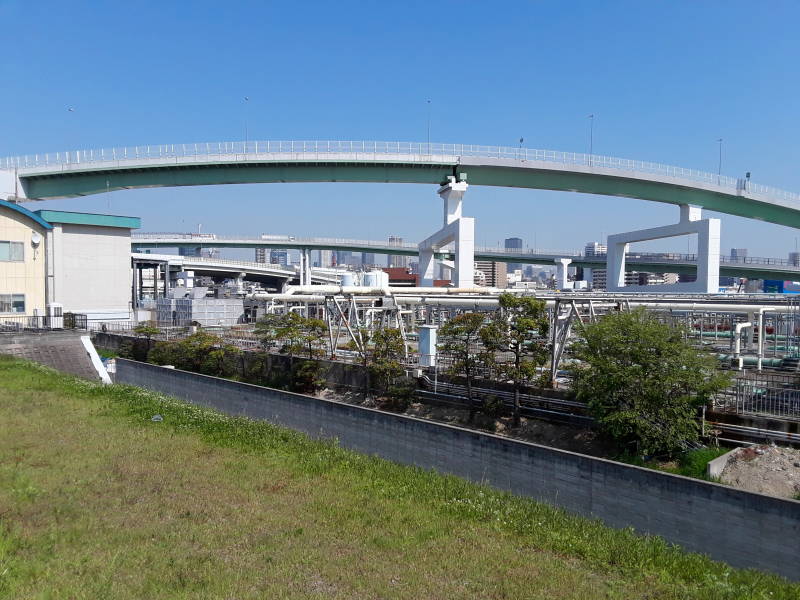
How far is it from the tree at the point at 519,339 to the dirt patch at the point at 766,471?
484cm

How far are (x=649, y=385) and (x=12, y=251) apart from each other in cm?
2960

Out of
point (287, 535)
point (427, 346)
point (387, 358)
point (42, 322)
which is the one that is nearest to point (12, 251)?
point (42, 322)

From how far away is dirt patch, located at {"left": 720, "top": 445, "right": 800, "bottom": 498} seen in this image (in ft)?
31.9

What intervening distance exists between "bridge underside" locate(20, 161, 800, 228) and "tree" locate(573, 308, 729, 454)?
23.0 metres

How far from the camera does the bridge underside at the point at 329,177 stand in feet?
110

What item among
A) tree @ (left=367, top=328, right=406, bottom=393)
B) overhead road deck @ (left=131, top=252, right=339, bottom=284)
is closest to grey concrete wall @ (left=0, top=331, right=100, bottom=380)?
tree @ (left=367, top=328, right=406, bottom=393)

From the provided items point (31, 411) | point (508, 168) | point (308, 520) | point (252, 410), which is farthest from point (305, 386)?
point (508, 168)

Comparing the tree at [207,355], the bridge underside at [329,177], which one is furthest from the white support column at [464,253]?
the tree at [207,355]

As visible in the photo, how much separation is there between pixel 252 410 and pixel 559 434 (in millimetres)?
8379

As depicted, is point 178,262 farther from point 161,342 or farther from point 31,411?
point 31,411

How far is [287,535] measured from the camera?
21.2ft

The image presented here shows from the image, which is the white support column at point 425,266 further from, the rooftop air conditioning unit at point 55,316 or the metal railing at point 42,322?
the rooftop air conditioning unit at point 55,316

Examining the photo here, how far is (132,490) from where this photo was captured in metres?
7.74

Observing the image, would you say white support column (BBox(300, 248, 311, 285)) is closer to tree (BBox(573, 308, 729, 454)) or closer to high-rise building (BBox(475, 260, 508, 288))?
high-rise building (BBox(475, 260, 508, 288))
